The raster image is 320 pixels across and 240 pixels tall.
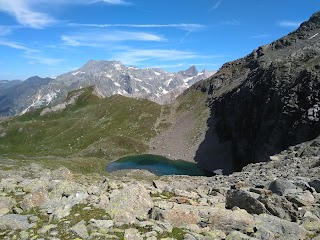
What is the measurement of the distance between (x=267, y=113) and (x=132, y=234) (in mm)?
113228

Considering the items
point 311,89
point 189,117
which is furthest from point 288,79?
point 189,117

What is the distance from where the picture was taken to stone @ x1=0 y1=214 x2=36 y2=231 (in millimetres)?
14906

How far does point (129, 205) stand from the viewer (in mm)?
17109

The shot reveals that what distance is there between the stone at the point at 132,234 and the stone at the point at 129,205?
40.3 inches

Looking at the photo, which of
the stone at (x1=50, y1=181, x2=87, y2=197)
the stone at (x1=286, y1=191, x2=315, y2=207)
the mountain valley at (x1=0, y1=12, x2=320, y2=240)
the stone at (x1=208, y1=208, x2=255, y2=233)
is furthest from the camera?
the stone at (x1=286, y1=191, x2=315, y2=207)

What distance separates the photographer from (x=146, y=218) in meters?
16.2

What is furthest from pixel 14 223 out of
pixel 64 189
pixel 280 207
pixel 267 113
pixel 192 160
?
pixel 192 160

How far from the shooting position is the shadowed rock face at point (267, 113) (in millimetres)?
100250

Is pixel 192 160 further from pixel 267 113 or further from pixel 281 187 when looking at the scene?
pixel 281 187

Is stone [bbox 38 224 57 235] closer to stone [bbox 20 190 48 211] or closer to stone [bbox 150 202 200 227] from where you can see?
stone [bbox 20 190 48 211]

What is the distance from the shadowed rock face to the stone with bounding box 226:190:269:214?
257 ft

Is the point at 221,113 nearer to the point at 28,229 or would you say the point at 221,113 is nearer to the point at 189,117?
the point at 189,117

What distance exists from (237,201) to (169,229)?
6221mm

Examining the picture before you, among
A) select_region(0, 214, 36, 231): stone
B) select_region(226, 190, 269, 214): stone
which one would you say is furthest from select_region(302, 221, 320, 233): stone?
select_region(0, 214, 36, 231): stone
